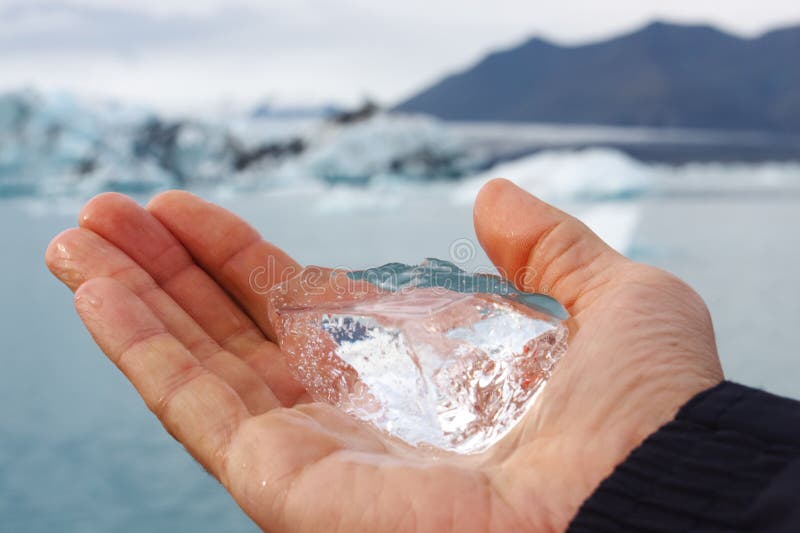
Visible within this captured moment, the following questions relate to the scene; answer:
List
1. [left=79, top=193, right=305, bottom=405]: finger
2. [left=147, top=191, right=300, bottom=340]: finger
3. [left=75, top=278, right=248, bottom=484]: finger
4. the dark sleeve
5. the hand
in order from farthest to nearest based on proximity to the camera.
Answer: [left=147, top=191, right=300, bottom=340]: finger → [left=79, top=193, right=305, bottom=405]: finger → [left=75, top=278, right=248, bottom=484]: finger → the hand → the dark sleeve

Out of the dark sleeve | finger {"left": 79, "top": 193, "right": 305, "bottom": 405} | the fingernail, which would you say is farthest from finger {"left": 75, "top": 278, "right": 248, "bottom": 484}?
the dark sleeve

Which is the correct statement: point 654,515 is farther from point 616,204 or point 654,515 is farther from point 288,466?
point 616,204

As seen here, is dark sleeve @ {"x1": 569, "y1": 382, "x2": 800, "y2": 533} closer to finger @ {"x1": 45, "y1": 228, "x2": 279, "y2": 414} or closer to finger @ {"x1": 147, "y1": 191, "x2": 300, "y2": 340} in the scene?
finger @ {"x1": 45, "y1": 228, "x2": 279, "y2": 414}

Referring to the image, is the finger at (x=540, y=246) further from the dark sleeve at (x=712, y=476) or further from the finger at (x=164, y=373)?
the finger at (x=164, y=373)

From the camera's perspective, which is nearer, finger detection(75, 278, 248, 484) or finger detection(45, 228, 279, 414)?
finger detection(75, 278, 248, 484)

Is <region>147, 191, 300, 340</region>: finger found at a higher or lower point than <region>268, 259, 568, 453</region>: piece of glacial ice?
higher

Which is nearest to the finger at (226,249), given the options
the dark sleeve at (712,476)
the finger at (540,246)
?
the finger at (540,246)
